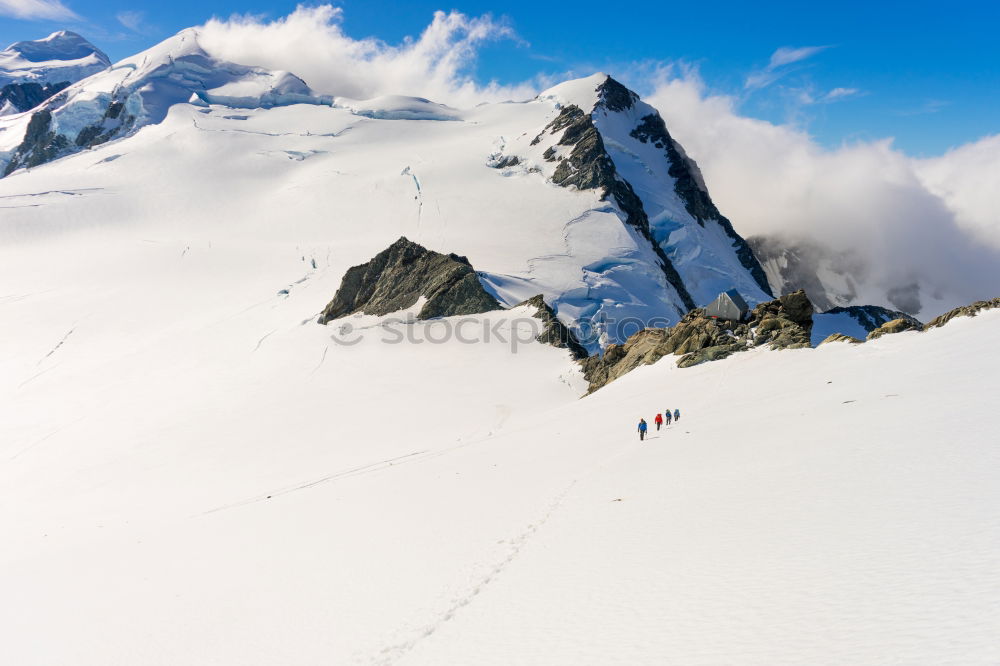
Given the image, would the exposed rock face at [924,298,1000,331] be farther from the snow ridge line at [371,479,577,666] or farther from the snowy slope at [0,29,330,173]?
the snowy slope at [0,29,330,173]

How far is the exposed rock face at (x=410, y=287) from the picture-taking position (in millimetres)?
45438

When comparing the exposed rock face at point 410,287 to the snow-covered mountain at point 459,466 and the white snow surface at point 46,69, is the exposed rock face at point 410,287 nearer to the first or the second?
the snow-covered mountain at point 459,466

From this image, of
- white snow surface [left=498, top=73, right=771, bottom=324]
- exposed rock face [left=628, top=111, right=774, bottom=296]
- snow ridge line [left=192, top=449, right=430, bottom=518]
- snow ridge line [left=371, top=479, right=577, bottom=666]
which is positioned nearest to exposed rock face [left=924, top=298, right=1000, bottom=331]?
snow ridge line [left=371, top=479, right=577, bottom=666]

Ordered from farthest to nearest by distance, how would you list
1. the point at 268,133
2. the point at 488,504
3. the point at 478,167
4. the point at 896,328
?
the point at 268,133
the point at 478,167
the point at 896,328
the point at 488,504

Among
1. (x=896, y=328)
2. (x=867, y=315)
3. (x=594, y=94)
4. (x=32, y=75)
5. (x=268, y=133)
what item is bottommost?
(x=867, y=315)

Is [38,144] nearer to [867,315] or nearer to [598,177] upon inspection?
[598,177]

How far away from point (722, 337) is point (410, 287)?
27.3 metres

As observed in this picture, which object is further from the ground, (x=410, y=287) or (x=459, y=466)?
(x=410, y=287)

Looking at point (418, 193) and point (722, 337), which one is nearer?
point (722, 337)

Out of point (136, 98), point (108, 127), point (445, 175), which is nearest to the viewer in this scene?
point (445, 175)

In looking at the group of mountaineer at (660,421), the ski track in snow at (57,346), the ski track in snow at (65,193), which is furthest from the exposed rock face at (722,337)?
the ski track in snow at (65,193)

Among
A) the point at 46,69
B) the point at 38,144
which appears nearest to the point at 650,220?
the point at 38,144

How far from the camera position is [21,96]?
167625 millimetres

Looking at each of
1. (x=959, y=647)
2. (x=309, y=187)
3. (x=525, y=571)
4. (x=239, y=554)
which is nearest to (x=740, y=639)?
(x=959, y=647)
